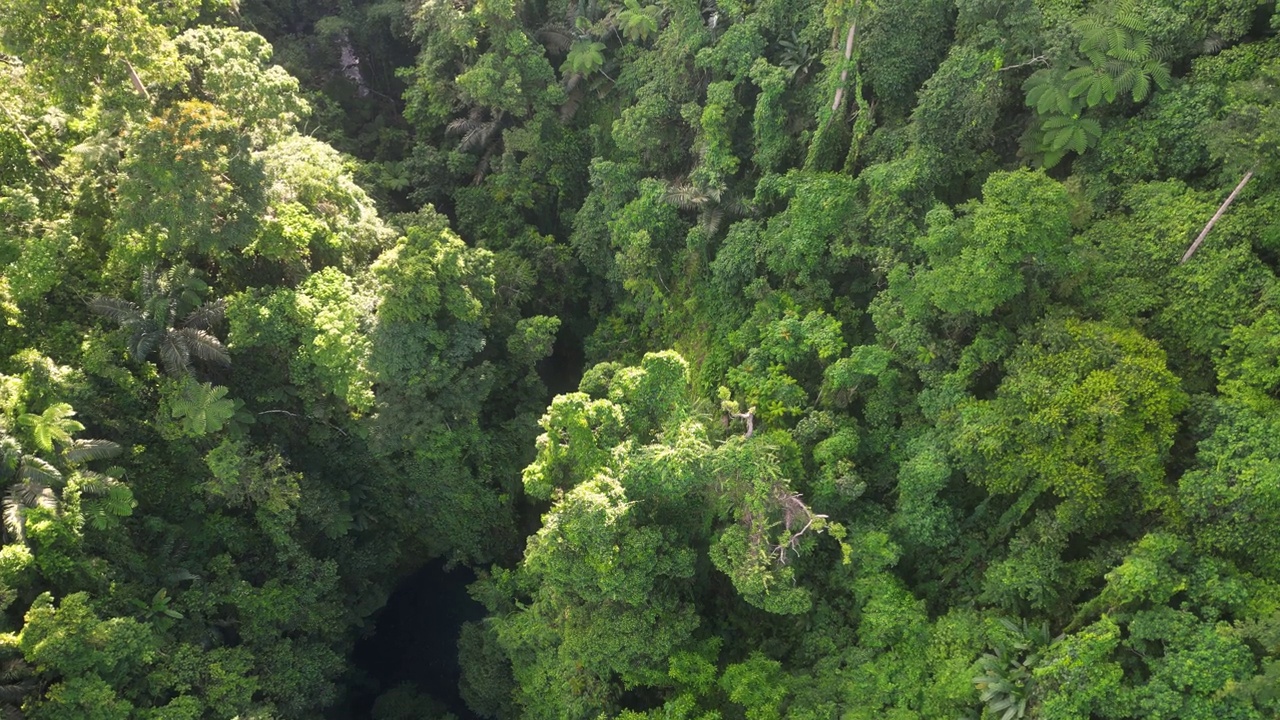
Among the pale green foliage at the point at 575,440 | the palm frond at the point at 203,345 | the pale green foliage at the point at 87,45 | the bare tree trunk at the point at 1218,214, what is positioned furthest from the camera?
the palm frond at the point at 203,345

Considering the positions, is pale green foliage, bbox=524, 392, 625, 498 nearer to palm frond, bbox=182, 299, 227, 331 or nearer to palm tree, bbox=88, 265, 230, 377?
palm tree, bbox=88, 265, 230, 377

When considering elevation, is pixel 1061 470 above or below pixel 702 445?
below

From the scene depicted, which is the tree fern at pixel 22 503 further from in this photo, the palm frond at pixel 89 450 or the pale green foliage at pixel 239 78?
the pale green foliage at pixel 239 78

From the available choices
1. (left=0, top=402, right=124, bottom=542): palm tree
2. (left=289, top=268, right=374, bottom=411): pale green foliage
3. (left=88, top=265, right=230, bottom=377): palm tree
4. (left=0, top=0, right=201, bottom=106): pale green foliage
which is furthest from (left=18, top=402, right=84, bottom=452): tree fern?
(left=0, top=0, right=201, bottom=106): pale green foliage

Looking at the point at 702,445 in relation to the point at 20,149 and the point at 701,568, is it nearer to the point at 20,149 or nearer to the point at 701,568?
the point at 701,568

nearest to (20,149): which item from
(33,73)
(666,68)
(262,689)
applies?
(33,73)

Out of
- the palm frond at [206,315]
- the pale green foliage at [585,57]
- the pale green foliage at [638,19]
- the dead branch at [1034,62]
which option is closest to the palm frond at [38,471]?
the palm frond at [206,315]

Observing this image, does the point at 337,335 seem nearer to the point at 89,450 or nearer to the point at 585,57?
the point at 89,450
